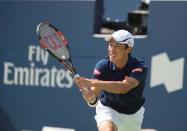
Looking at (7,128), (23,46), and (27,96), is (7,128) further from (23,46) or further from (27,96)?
(23,46)

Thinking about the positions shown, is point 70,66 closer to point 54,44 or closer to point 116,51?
point 54,44

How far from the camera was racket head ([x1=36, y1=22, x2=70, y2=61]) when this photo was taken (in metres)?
6.21

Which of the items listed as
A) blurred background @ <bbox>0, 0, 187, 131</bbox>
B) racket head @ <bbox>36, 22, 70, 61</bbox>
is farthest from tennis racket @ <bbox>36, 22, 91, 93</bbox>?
blurred background @ <bbox>0, 0, 187, 131</bbox>

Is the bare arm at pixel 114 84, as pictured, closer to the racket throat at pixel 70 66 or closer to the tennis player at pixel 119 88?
the tennis player at pixel 119 88

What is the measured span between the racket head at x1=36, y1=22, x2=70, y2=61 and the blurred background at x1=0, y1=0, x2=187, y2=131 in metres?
2.28

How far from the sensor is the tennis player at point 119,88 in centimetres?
591

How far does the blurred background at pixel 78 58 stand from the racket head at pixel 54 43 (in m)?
2.29

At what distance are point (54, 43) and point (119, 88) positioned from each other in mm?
914

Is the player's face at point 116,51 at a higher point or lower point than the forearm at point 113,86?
higher

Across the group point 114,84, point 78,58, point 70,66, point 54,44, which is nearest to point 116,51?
point 114,84

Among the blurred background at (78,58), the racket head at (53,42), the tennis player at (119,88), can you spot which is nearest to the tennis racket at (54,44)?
the racket head at (53,42)

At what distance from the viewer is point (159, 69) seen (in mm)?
8367

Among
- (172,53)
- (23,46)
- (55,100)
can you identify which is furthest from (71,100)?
(172,53)

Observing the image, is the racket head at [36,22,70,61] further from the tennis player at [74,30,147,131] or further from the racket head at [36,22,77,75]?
the tennis player at [74,30,147,131]
